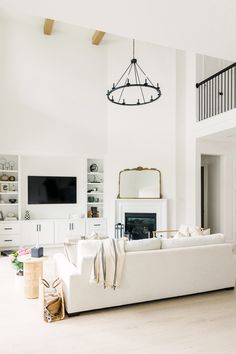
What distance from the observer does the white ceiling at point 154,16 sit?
72.6 inches

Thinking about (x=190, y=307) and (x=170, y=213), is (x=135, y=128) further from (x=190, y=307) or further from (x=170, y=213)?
(x=190, y=307)

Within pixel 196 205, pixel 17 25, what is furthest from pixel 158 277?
pixel 17 25

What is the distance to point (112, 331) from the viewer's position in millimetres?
3051

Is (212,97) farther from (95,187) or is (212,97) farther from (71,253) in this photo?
(71,253)

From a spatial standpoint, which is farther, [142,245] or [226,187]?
[226,187]

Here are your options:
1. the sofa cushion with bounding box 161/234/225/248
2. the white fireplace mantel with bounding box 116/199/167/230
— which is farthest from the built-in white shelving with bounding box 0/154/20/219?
the sofa cushion with bounding box 161/234/225/248

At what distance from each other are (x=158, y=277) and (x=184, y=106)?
18.0 feet

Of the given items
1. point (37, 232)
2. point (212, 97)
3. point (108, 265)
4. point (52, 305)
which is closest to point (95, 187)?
point (37, 232)

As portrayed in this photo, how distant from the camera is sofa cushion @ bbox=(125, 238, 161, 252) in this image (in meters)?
3.73

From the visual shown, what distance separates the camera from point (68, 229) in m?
7.57

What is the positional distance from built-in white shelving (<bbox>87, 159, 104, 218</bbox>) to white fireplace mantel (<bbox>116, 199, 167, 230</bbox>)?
653 millimetres

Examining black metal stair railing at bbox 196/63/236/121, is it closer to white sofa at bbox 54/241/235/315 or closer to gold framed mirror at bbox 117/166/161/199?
gold framed mirror at bbox 117/166/161/199

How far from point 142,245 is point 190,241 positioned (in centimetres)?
79

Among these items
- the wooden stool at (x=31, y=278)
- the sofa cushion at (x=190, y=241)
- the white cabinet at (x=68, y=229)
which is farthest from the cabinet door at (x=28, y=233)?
the sofa cushion at (x=190, y=241)
